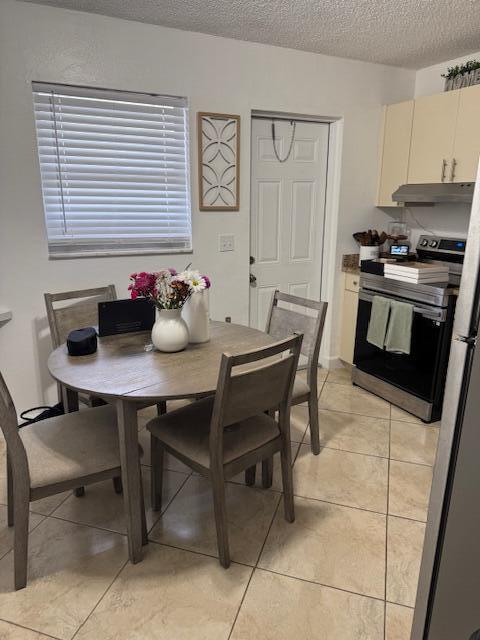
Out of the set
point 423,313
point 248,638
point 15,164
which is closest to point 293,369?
point 248,638

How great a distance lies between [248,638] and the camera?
1.49m

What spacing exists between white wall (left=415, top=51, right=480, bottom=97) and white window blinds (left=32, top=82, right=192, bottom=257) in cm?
203

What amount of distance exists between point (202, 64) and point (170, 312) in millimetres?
1874

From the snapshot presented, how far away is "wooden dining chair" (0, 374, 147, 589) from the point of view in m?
1.55

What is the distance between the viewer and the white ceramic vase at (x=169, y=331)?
1.99 m

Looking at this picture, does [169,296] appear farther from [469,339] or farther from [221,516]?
[469,339]

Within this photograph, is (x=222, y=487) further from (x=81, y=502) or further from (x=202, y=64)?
(x=202, y=64)

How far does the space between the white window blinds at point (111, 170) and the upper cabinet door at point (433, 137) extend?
5.60ft

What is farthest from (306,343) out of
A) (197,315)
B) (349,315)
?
(349,315)

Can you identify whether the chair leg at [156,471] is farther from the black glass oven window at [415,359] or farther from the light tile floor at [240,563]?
the black glass oven window at [415,359]

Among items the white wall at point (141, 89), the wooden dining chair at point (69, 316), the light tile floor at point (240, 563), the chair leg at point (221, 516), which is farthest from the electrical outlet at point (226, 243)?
the chair leg at point (221, 516)

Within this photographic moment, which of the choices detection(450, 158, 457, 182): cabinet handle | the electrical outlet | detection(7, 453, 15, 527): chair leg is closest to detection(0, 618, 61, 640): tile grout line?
detection(7, 453, 15, 527): chair leg

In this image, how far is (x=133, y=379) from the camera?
1.74 m

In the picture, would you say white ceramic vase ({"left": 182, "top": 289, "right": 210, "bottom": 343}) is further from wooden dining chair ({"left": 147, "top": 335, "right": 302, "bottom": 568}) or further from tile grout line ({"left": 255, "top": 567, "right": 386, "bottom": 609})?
tile grout line ({"left": 255, "top": 567, "right": 386, "bottom": 609})
